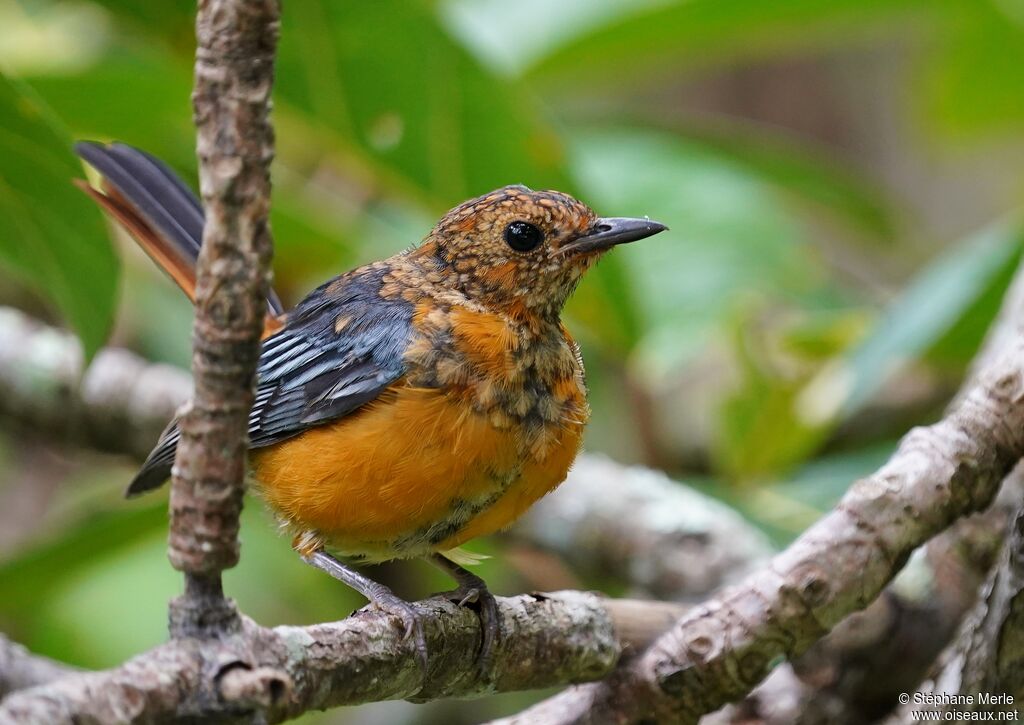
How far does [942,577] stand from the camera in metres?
3.18

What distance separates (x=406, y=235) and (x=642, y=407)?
1.34m

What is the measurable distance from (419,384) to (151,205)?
1072 mm

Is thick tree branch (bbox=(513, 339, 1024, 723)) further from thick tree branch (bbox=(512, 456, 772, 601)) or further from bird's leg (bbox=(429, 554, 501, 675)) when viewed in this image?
thick tree branch (bbox=(512, 456, 772, 601))

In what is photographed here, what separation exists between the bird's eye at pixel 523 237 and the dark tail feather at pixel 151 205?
0.70 meters

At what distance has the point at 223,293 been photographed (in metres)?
1.58

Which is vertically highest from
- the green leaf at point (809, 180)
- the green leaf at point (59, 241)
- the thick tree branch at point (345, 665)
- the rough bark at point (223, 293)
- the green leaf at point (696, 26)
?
the green leaf at point (696, 26)

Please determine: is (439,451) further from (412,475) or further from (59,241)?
(59,241)

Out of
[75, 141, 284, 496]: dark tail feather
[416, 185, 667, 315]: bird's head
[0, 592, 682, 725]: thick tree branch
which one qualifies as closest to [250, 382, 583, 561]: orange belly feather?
[0, 592, 682, 725]: thick tree branch

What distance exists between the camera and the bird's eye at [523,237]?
3.09 meters

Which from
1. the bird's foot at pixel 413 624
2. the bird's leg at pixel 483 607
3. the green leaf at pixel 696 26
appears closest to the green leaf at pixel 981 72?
the green leaf at pixel 696 26

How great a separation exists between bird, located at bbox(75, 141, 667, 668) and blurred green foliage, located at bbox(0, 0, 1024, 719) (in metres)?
0.46

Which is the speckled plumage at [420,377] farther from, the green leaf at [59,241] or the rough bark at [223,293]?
the rough bark at [223,293]

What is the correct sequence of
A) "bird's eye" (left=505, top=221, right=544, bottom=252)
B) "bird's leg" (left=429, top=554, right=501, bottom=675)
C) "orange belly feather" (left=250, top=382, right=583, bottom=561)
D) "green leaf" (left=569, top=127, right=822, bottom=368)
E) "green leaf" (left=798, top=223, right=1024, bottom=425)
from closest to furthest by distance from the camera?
"bird's leg" (left=429, top=554, right=501, bottom=675) < "orange belly feather" (left=250, top=382, right=583, bottom=561) < "bird's eye" (left=505, top=221, right=544, bottom=252) < "green leaf" (left=798, top=223, right=1024, bottom=425) < "green leaf" (left=569, top=127, right=822, bottom=368)

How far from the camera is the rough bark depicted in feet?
4.92
